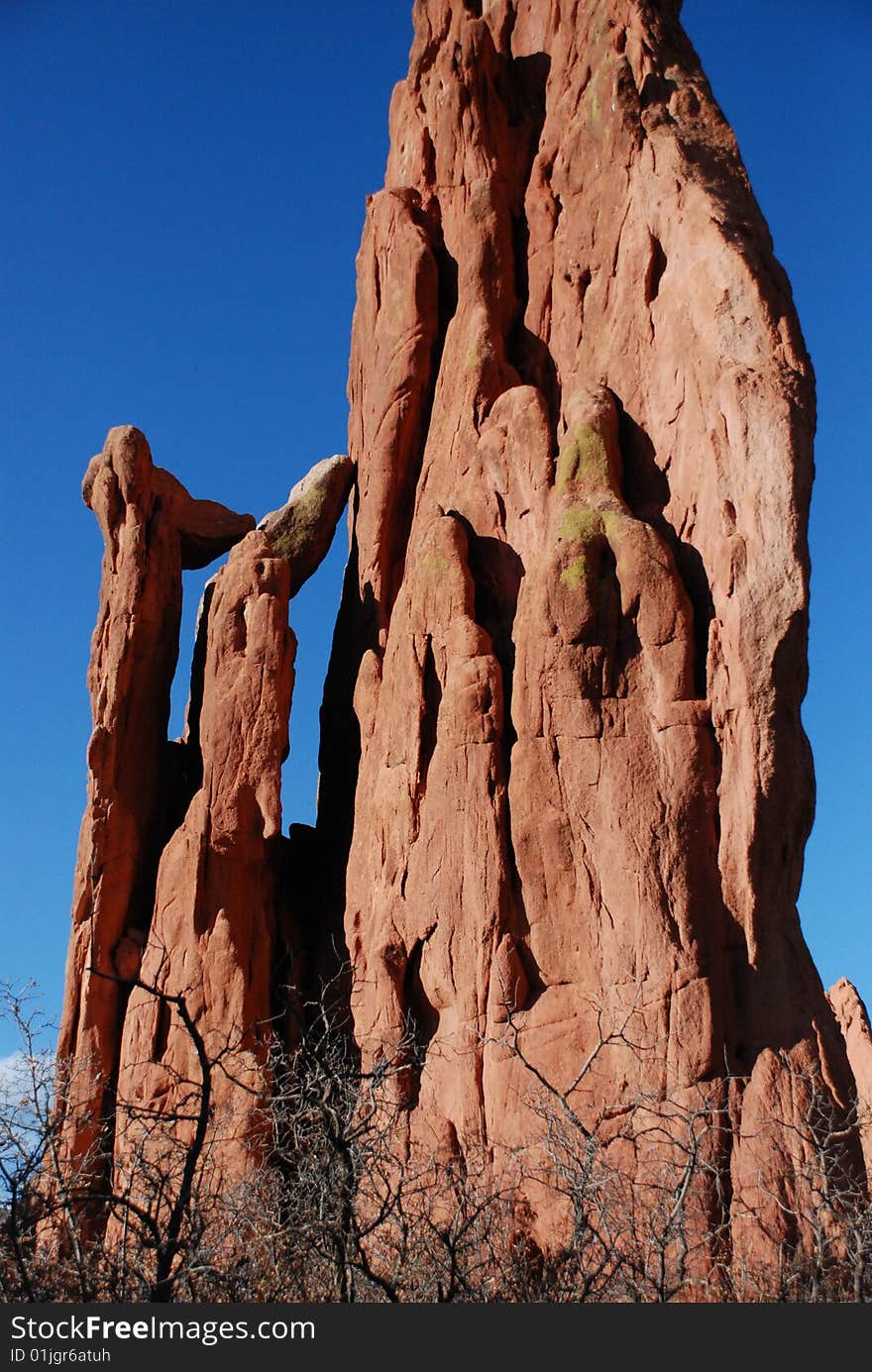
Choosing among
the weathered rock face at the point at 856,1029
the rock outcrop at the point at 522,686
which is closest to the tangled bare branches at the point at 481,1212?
the rock outcrop at the point at 522,686

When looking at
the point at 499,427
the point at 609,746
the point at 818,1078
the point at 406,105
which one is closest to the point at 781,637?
the point at 609,746

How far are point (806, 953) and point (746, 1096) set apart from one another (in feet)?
7.49

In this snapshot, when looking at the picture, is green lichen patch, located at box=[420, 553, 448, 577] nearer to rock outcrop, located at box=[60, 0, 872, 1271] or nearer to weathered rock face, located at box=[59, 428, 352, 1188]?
rock outcrop, located at box=[60, 0, 872, 1271]

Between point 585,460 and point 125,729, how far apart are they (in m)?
10.4

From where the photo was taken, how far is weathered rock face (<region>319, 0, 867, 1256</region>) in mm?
20062

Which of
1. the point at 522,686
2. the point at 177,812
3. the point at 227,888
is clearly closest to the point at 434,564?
the point at 522,686

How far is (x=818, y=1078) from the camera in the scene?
19062 millimetres

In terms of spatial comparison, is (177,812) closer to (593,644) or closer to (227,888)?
(227,888)

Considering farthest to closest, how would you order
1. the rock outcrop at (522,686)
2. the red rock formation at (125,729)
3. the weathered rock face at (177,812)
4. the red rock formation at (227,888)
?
the red rock formation at (125,729) < the weathered rock face at (177,812) < the red rock formation at (227,888) < the rock outcrop at (522,686)

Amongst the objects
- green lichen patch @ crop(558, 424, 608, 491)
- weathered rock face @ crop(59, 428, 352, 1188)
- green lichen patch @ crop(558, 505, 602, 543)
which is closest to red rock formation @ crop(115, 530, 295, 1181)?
weathered rock face @ crop(59, 428, 352, 1188)

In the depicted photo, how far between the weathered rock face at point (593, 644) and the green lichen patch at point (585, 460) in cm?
5

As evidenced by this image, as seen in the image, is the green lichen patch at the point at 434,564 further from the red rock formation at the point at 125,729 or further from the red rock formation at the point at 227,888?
the red rock formation at the point at 125,729

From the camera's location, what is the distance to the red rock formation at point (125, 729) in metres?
26.3

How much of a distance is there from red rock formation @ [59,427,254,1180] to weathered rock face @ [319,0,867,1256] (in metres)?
3.36
